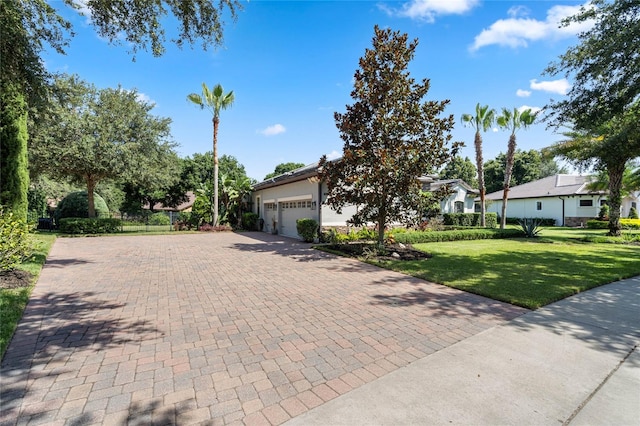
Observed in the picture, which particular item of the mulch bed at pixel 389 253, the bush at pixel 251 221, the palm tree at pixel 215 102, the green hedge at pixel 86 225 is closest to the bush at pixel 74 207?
the green hedge at pixel 86 225

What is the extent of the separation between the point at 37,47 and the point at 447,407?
32.7 feet

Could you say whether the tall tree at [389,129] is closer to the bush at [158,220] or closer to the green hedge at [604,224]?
the green hedge at [604,224]

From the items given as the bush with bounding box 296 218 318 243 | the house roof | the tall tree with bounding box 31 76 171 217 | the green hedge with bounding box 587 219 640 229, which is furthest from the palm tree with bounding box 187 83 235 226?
the green hedge with bounding box 587 219 640 229

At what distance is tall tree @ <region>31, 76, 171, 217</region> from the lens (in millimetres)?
16891

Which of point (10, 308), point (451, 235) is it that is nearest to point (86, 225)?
point (10, 308)

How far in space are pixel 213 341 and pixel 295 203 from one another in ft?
46.1

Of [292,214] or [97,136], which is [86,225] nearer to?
[97,136]

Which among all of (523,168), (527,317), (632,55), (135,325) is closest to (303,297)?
(135,325)

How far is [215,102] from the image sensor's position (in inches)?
871

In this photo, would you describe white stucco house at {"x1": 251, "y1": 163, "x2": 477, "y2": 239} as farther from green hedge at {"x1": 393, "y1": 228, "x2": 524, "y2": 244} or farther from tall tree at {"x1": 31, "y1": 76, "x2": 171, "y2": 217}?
tall tree at {"x1": 31, "y1": 76, "x2": 171, "y2": 217}

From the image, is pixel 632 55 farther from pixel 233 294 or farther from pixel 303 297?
pixel 233 294

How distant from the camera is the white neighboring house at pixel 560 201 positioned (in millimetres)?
26750

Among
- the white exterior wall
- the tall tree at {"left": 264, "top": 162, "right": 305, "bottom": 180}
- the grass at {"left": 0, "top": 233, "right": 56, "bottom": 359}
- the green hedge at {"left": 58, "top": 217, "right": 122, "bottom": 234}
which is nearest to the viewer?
the grass at {"left": 0, "top": 233, "right": 56, "bottom": 359}

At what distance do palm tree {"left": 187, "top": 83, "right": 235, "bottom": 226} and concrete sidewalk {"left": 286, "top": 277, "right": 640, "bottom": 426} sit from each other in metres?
20.9
